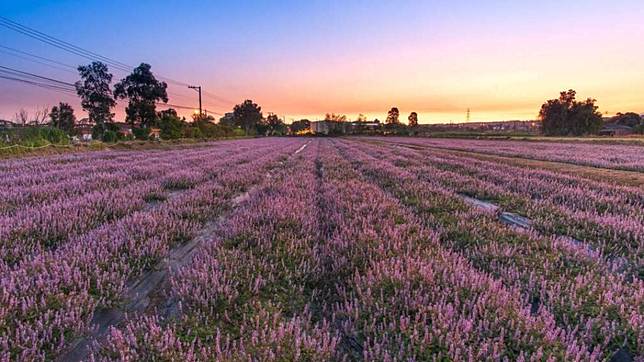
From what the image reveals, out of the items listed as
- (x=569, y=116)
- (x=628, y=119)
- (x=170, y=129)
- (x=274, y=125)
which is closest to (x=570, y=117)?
(x=569, y=116)

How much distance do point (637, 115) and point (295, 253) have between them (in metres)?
162

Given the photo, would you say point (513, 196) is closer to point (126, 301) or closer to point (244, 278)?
point (244, 278)

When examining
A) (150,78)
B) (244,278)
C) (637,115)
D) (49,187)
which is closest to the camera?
(244,278)

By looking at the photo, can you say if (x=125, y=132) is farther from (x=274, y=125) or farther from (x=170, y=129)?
(x=274, y=125)

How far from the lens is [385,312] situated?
2611 mm

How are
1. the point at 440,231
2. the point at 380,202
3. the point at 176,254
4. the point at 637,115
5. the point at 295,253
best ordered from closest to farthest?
the point at 295,253 → the point at 176,254 → the point at 440,231 → the point at 380,202 → the point at 637,115

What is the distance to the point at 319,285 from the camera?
3.47m

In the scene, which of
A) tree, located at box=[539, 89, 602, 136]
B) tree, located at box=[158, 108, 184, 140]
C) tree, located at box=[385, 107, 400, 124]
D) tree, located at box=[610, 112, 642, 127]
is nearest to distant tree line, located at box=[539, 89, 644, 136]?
tree, located at box=[539, 89, 602, 136]

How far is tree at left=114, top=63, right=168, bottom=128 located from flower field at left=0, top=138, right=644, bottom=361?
74.7 meters

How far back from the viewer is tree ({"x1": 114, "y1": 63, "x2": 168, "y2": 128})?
7119cm

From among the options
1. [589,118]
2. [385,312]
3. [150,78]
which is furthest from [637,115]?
[385,312]

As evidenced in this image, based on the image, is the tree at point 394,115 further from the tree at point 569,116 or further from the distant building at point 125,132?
the distant building at point 125,132

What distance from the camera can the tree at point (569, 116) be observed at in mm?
85688

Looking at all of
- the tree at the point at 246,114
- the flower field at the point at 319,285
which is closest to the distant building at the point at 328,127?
the tree at the point at 246,114
